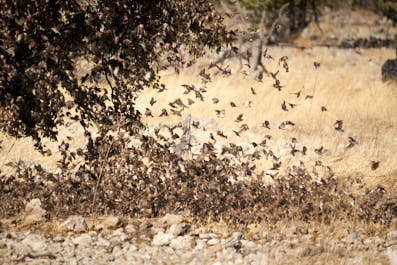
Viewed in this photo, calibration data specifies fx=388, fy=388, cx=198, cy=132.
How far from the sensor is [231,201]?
5797mm

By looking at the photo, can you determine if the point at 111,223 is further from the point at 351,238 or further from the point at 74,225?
the point at 351,238

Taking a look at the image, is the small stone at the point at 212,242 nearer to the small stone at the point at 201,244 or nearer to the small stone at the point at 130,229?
the small stone at the point at 201,244

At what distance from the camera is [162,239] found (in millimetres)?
4871

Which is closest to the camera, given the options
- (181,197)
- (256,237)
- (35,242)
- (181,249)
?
(35,242)

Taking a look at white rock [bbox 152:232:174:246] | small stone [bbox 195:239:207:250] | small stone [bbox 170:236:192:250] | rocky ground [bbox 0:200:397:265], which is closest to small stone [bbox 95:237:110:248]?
rocky ground [bbox 0:200:397:265]

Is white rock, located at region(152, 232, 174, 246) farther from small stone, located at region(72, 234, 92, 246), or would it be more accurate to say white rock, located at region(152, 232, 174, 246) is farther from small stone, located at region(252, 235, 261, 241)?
small stone, located at region(252, 235, 261, 241)

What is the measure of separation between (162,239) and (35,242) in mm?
1515

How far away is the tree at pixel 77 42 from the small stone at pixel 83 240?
63.1 inches

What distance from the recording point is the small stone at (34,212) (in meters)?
5.34

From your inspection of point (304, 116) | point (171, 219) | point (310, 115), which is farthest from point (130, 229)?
point (310, 115)

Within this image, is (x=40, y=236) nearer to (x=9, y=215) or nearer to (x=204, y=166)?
(x=9, y=215)

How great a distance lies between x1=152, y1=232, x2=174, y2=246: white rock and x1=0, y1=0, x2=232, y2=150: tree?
1724 mm

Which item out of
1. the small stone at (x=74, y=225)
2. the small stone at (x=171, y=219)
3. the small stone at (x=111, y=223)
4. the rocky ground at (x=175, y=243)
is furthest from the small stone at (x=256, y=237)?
the small stone at (x=74, y=225)

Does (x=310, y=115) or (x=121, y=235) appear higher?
(x=310, y=115)
